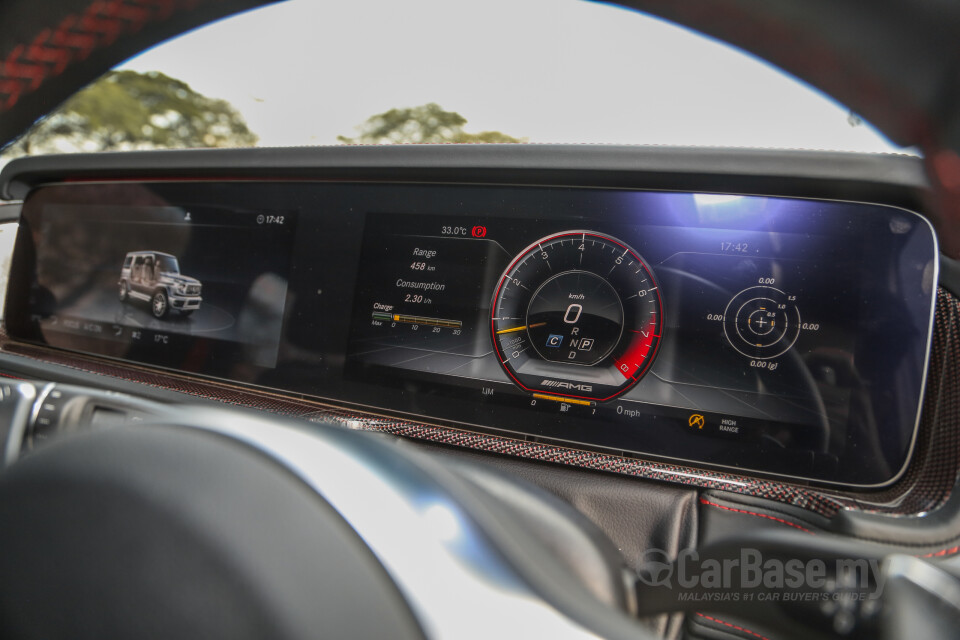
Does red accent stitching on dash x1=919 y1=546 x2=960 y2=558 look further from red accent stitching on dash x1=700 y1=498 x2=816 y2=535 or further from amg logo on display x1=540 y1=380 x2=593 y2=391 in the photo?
amg logo on display x1=540 y1=380 x2=593 y2=391

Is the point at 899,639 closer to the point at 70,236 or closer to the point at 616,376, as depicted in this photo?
the point at 616,376

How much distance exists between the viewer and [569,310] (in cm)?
179

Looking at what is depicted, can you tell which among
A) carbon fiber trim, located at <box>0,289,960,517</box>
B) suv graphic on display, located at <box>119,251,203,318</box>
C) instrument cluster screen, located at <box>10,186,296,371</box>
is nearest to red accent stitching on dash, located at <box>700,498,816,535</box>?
carbon fiber trim, located at <box>0,289,960,517</box>

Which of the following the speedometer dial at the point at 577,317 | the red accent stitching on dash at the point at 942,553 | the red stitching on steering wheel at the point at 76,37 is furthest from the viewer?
the speedometer dial at the point at 577,317

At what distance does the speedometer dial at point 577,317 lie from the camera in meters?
1.73

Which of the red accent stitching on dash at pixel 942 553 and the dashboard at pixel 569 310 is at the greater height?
the dashboard at pixel 569 310

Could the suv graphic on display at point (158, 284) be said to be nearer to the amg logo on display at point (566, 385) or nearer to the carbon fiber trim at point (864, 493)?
the carbon fiber trim at point (864, 493)

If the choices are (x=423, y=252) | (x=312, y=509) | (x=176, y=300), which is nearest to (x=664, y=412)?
(x=423, y=252)

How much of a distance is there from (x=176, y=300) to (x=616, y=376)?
146cm

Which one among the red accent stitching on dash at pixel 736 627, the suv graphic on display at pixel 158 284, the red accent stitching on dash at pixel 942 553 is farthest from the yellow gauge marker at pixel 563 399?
the suv graphic on display at pixel 158 284

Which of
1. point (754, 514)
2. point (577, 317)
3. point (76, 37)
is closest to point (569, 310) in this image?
point (577, 317)

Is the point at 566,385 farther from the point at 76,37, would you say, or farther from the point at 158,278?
the point at 158,278

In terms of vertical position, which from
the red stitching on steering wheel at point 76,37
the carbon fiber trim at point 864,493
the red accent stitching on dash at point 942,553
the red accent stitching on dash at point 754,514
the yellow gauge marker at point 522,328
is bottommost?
the red accent stitching on dash at point 754,514

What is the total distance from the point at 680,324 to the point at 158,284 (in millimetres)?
1699
